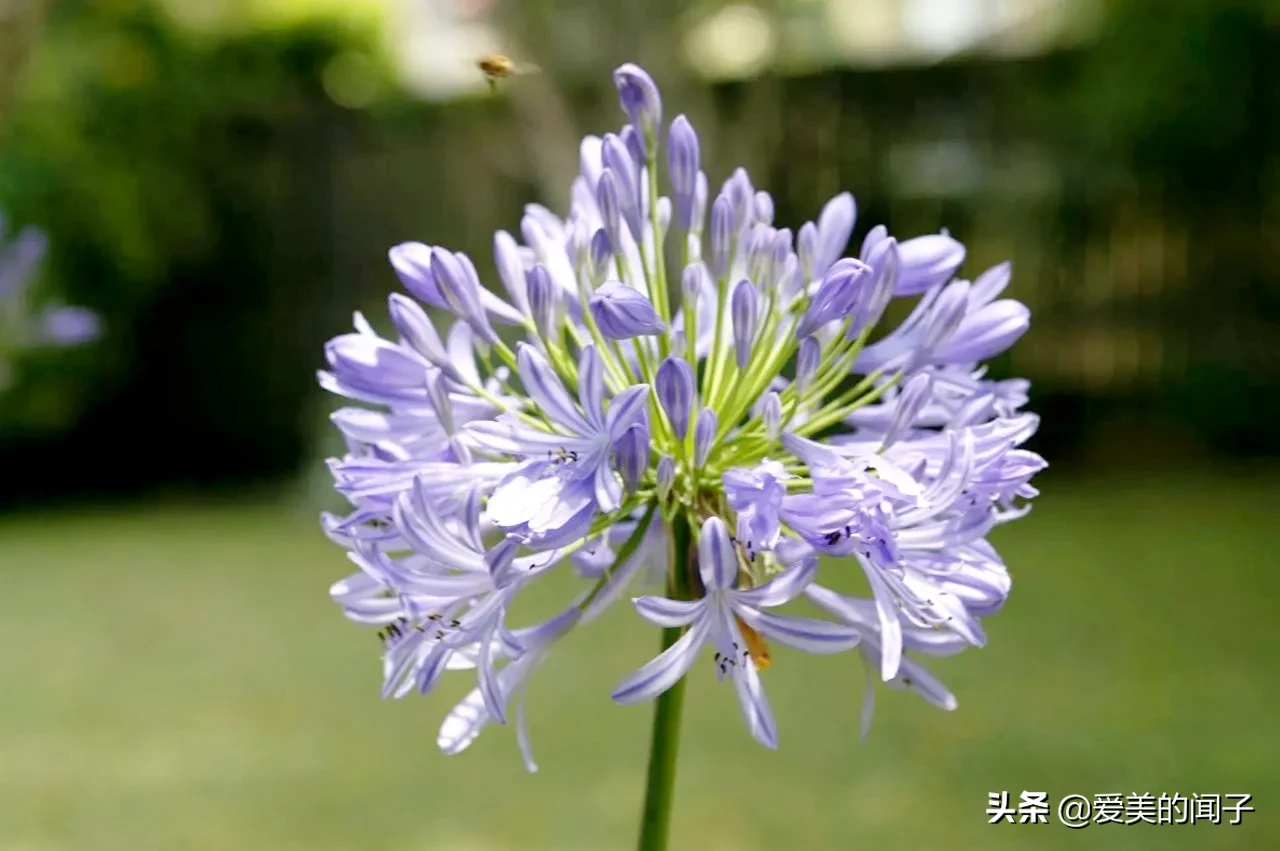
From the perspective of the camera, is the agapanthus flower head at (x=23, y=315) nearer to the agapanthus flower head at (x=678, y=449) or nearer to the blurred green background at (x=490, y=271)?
the agapanthus flower head at (x=678, y=449)

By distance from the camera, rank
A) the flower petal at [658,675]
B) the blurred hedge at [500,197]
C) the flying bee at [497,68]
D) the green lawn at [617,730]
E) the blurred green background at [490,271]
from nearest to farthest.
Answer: the flower petal at [658,675] → the flying bee at [497,68] → the green lawn at [617,730] → the blurred green background at [490,271] → the blurred hedge at [500,197]

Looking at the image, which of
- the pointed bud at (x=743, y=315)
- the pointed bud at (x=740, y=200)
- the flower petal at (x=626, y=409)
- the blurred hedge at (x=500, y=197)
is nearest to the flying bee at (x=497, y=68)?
the pointed bud at (x=740, y=200)

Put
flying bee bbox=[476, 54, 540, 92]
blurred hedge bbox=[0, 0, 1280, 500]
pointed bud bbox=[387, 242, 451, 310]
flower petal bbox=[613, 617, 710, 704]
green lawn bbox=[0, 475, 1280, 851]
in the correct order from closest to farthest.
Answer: flower petal bbox=[613, 617, 710, 704], pointed bud bbox=[387, 242, 451, 310], flying bee bbox=[476, 54, 540, 92], green lawn bbox=[0, 475, 1280, 851], blurred hedge bbox=[0, 0, 1280, 500]

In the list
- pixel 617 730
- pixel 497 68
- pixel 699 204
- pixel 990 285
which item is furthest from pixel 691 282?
pixel 617 730

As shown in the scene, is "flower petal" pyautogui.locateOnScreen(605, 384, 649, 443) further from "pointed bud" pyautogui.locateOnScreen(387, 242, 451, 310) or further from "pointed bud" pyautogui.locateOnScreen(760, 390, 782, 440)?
"pointed bud" pyautogui.locateOnScreen(387, 242, 451, 310)

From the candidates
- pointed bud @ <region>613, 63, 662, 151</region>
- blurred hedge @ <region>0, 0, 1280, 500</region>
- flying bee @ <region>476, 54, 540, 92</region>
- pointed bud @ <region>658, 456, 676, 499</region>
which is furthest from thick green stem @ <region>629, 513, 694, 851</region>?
blurred hedge @ <region>0, 0, 1280, 500</region>

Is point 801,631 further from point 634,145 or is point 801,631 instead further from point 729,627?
point 634,145
